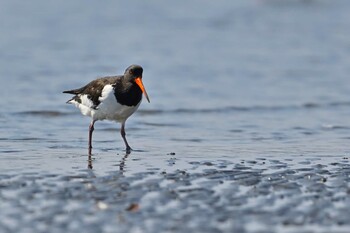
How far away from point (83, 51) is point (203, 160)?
1214 centimetres

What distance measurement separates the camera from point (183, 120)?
13664 mm

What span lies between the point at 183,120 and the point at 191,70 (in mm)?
5371

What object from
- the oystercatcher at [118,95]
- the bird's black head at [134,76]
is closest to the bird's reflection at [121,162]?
the oystercatcher at [118,95]

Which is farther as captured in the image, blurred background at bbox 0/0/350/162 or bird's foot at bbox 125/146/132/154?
blurred background at bbox 0/0/350/162

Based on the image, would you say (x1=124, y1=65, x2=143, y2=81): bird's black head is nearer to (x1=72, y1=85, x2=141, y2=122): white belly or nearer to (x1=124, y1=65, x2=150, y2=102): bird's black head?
(x1=124, y1=65, x2=150, y2=102): bird's black head

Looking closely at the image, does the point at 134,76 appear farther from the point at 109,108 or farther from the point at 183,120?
the point at 183,120

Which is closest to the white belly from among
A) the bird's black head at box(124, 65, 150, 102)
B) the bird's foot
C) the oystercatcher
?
the oystercatcher

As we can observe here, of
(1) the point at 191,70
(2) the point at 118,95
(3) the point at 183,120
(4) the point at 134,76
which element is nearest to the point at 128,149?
(2) the point at 118,95

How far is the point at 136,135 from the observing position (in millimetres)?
12273

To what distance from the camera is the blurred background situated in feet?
39.3

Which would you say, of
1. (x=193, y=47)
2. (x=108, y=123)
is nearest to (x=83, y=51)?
(x=193, y=47)

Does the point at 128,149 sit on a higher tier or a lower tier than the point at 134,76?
lower

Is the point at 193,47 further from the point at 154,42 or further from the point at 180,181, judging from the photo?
the point at 180,181

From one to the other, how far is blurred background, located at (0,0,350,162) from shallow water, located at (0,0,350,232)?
0.04 metres
